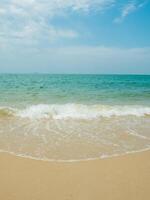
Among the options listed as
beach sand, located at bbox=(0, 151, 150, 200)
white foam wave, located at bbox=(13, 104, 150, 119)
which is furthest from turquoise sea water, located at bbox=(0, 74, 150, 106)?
beach sand, located at bbox=(0, 151, 150, 200)

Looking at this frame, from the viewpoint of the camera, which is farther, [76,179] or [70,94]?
[70,94]

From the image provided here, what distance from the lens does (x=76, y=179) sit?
3.40 metres

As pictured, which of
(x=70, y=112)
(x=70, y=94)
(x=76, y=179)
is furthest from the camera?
(x=70, y=94)

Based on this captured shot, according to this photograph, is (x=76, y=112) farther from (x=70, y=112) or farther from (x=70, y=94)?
(x=70, y=94)

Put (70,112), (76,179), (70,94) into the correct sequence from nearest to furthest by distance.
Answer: (76,179)
(70,112)
(70,94)

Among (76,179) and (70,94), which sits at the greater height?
(70,94)

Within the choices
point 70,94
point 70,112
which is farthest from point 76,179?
point 70,94

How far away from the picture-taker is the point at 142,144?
17.2 feet

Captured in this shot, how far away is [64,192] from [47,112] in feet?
21.8

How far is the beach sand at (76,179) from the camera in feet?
9.82

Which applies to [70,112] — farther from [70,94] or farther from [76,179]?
[70,94]

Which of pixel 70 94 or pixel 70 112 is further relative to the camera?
pixel 70 94

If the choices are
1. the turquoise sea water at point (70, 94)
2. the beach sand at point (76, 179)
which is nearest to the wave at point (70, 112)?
the turquoise sea water at point (70, 94)

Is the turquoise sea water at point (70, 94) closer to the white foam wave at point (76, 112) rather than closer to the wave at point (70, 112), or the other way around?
the wave at point (70, 112)
